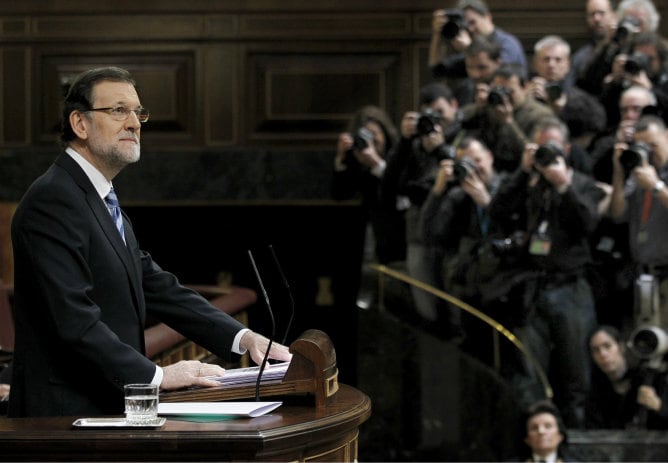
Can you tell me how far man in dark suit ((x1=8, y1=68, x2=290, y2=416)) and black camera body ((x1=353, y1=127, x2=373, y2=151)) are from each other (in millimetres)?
3852

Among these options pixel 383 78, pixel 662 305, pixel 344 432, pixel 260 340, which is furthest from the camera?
pixel 383 78

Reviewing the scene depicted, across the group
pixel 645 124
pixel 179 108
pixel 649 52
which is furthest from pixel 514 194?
pixel 179 108

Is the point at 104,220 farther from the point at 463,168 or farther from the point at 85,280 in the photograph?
the point at 463,168

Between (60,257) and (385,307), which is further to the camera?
(385,307)

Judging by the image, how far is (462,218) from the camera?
5.47 meters

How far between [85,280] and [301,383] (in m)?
0.45

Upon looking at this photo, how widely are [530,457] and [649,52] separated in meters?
1.96

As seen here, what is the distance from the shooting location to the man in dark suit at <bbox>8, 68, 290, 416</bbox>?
7.36 feet

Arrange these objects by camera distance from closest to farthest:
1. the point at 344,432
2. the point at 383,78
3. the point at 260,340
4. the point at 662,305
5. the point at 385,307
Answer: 1. the point at 344,432
2. the point at 260,340
3. the point at 662,305
4. the point at 385,307
5. the point at 383,78

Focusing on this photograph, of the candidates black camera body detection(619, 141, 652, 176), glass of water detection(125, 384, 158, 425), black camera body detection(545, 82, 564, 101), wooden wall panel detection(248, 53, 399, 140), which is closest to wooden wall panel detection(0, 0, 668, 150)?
wooden wall panel detection(248, 53, 399, 140)

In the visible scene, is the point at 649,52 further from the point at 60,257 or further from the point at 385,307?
the point at 60,257

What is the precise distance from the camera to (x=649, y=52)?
225 inches


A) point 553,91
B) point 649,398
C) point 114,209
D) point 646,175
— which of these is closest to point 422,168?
point 553,91

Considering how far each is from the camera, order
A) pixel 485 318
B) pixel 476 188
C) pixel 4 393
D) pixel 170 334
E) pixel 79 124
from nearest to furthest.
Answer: pixel 79 124, pixel 4 393, pixel 170 334, pixel 476 188, pixel 485 318
